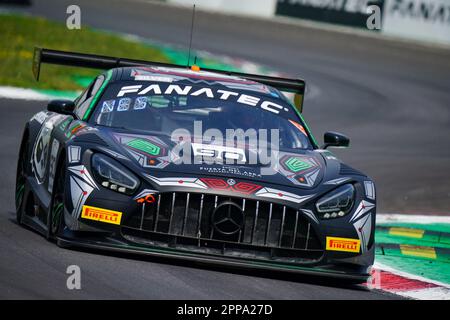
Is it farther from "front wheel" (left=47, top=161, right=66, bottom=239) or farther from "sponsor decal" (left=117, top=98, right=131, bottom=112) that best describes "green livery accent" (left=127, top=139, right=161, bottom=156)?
"sponsor decal" (left=117, top=98, right=131, bottom=112)

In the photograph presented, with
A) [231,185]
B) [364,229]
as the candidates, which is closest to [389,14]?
[364,229]

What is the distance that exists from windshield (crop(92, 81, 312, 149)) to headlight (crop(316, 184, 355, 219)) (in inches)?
35.7

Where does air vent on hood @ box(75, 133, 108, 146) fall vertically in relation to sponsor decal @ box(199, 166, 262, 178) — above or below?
above

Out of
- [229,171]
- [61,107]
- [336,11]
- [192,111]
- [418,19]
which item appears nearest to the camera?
[229,171]

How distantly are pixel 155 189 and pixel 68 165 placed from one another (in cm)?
62

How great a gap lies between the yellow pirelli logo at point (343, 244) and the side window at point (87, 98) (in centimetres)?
216

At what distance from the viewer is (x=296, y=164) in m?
7.30

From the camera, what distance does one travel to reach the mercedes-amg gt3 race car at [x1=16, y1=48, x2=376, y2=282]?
6641 mm

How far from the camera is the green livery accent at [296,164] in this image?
23.6 ft

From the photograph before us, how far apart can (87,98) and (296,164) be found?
1829 millimetres

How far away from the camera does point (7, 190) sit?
384 inches

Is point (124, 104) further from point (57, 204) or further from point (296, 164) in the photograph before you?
point (296, 164)

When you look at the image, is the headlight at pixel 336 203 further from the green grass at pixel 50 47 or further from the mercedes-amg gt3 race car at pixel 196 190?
the green grass at pixel 50 47

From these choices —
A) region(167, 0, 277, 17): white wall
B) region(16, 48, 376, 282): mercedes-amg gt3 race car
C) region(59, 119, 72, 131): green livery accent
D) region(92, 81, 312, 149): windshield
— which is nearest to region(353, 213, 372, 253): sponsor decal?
region(16, 48, 376, 282): mercedes-amg gt3 race car
